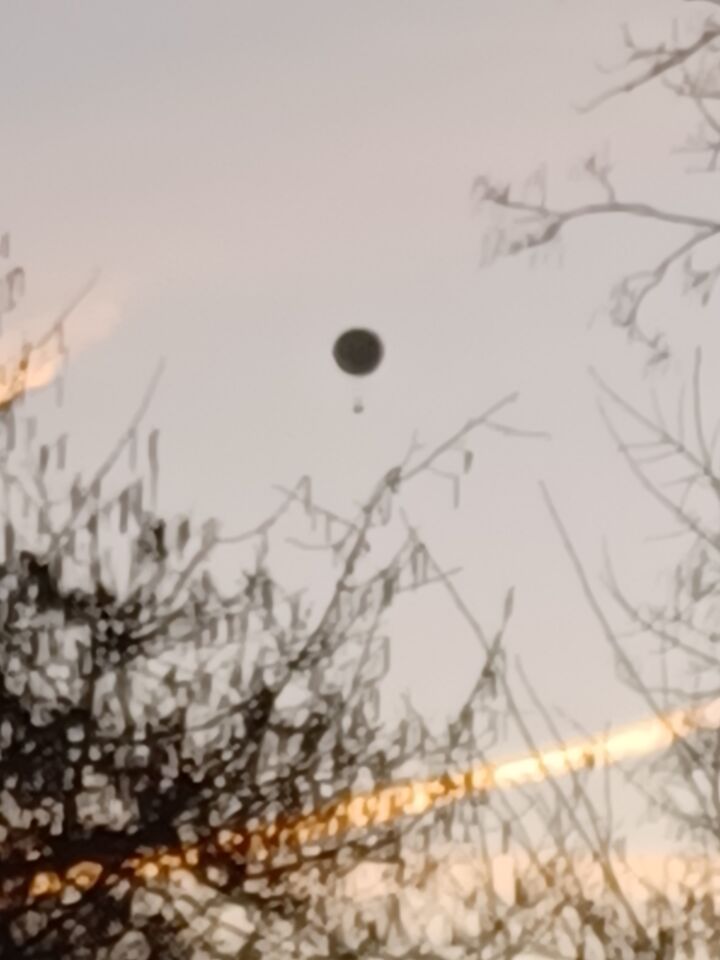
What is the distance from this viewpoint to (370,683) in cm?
402

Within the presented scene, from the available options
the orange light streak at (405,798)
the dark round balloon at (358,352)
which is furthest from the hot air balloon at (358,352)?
the orange light streak at (405,798)

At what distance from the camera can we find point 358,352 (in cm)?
415

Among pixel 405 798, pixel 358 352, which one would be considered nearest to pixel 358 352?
pixel 358 352

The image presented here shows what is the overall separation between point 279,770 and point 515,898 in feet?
1.84

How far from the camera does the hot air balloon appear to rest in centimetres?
414

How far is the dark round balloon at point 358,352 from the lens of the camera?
4145 mm

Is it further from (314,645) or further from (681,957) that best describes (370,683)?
(681,957)

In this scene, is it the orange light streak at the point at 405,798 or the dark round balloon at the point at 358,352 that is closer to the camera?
the orange light streak at the point at 405,798

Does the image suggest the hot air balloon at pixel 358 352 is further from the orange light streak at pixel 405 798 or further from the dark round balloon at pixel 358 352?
the orange light streak at pixel 405 798

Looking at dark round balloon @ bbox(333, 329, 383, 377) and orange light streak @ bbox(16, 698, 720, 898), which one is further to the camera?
dark round balloon @ bbox(333, 329, 383, 377)

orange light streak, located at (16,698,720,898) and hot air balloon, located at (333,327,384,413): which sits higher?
hot air balloon, located at (333,327,384,413)

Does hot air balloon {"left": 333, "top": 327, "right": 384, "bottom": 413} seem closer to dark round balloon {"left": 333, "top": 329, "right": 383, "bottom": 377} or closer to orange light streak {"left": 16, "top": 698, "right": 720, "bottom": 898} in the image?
dark round balloon {"left": 333, "top": 329, "right": 383, "bottom": 377}

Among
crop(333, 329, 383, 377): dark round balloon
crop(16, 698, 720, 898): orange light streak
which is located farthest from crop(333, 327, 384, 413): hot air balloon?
crop(16, 698, 720, 898): orange light streak

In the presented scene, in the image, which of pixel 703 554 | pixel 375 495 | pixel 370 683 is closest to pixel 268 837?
pixel 370 683
